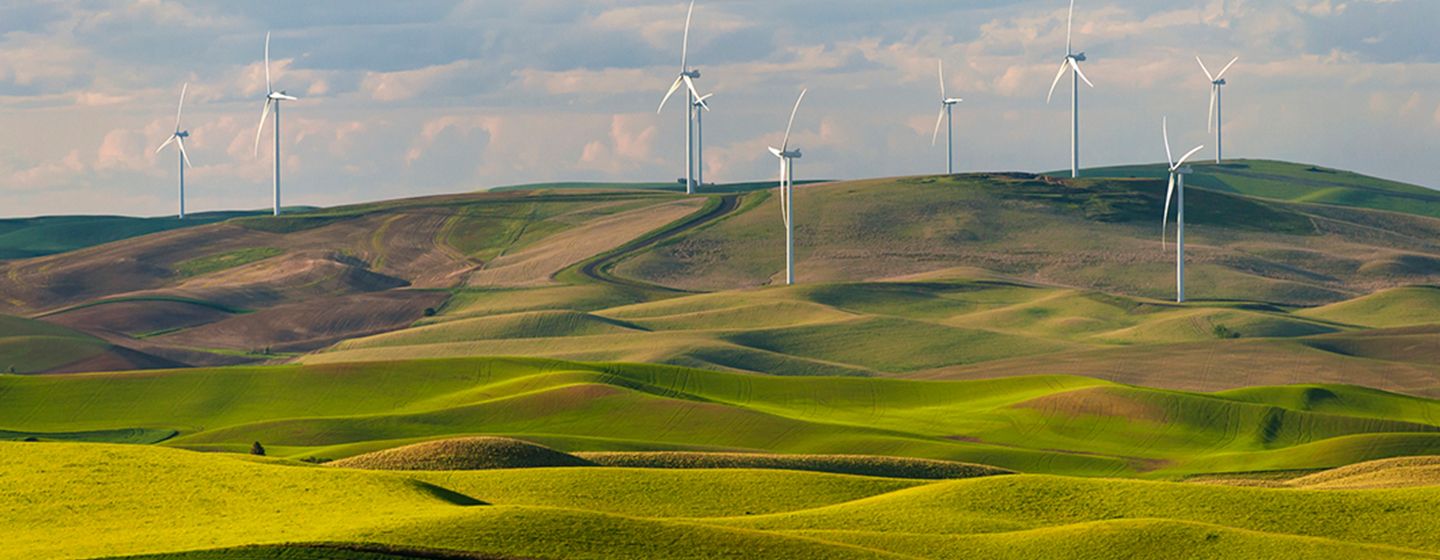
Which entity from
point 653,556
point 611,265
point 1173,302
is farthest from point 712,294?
point 653,556

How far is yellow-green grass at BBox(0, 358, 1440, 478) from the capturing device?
63562 mm

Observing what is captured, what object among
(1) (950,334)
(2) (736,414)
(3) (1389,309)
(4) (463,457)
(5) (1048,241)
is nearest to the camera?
(4) (463,457)

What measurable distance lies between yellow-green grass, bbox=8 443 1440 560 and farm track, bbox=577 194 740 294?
9063cm

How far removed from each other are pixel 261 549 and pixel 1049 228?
134 m

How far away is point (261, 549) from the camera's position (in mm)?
28984

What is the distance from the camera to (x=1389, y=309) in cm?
12388

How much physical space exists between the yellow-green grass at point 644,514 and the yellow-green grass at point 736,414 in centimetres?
1568

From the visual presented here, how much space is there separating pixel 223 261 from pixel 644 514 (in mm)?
124585

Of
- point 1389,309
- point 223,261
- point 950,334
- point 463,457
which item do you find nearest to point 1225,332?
point 950,334

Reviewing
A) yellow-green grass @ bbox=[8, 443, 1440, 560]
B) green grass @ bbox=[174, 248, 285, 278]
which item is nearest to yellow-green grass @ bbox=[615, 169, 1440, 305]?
green grass @ bbox=[174, 248, 285, 278]

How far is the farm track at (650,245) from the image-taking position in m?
137

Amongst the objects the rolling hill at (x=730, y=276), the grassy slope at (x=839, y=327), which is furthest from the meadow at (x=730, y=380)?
the rolling hill at (x=730, y=276)

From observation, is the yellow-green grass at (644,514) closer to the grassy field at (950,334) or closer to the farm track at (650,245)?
the grassy field at (950,334)

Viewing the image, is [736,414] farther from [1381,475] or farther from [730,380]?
[1381,475]
